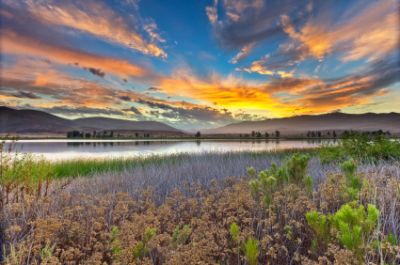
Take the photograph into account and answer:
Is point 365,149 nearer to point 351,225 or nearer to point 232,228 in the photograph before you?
point 351,225

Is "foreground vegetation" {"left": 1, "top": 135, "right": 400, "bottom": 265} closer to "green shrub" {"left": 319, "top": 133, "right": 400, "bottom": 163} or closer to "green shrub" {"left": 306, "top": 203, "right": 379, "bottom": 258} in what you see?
"green shrub" {"left": 306, "top": 203, "right": 379, "bottom": 258}

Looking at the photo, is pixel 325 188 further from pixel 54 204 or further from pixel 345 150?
pixel 345 150

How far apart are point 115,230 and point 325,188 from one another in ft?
11.1

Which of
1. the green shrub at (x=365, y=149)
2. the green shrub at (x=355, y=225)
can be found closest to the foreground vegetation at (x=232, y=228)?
the green shrub at (x=355, y=225)

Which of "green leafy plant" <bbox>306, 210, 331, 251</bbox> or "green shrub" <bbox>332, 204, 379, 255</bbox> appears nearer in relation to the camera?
"green shrub" <bbox>332, 204, 379, 255</bbox>

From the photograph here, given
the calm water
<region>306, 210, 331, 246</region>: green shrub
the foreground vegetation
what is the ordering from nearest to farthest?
1. the foreground vegetation
2. <region>306, 210, 331, 246</region>: green shrub
3. the calm water

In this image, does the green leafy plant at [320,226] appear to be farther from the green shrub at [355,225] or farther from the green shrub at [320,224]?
the green shrub at [355,225]

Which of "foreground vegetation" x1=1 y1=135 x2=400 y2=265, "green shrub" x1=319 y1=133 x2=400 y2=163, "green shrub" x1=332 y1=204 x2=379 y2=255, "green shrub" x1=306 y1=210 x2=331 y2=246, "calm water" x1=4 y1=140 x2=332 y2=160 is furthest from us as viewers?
"calm water" x1=4 y1=140 x2=332 y2=160

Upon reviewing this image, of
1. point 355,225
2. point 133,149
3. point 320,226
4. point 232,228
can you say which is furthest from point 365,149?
point 133,149

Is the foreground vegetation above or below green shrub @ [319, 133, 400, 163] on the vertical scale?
below

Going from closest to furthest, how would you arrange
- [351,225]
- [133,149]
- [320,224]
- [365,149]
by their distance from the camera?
[351,225] → [320,224] → [365,149] → [133,149]

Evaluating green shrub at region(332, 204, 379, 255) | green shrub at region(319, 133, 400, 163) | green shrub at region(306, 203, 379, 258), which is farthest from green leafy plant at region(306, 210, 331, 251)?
green shrub at region(319, 133, 400, 163)

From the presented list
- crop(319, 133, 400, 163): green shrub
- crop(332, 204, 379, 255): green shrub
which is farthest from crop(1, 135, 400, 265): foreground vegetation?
crop(319, 133, 400, 163): green shrub

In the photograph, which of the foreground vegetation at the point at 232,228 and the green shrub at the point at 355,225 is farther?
the foreground vegetation at the point at 232,228
